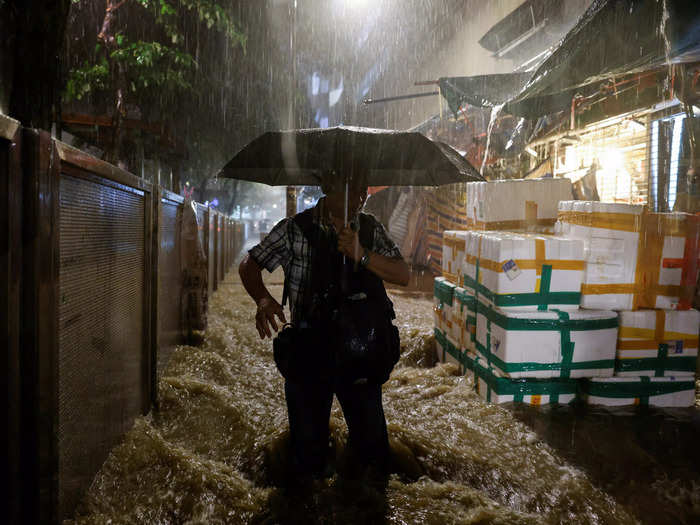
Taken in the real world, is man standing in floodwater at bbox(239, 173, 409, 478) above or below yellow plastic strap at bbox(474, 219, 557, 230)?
below

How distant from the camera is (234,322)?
23.3 ft

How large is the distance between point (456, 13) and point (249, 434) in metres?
18.7

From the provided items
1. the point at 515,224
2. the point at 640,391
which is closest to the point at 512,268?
the point at 515,224

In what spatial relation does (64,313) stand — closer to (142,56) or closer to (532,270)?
(532,270)

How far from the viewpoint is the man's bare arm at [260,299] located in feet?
7.79

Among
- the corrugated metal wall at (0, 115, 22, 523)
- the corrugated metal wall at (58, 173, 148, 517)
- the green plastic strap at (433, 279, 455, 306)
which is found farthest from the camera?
the green plastic strap at (433, 279, 455, 306)

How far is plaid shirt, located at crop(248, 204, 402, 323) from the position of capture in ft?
7.77

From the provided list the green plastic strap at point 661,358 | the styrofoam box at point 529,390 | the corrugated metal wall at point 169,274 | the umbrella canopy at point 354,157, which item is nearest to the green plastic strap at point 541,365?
the styrofoam box at point 529,390

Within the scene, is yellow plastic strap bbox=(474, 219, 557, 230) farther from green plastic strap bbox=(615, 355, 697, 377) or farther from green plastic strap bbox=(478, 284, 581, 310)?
green plastic strap bbox=(615, 355, 697, 377)

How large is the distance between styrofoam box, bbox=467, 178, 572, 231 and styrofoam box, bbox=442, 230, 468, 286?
332 mm

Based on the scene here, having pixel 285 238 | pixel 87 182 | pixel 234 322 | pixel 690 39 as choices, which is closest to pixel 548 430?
pixel 285 238

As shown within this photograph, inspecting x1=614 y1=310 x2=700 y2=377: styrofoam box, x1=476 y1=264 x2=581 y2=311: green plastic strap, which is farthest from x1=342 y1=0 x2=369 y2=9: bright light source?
x1=614 y1=310 x2=700 y2=377: styrofoam box

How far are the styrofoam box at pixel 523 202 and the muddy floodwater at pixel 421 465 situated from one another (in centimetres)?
178

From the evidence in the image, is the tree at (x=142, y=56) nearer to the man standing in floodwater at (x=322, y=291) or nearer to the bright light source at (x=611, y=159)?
the man standing in floodwater at (x=322, y=291)
